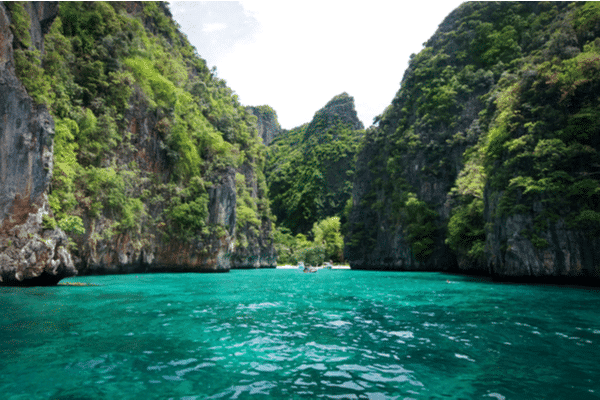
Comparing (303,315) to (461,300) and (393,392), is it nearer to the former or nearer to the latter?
(393,392)

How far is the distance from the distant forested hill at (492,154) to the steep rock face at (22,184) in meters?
29.7

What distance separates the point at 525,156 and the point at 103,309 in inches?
1087

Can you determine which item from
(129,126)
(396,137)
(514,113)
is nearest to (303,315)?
(514,113)

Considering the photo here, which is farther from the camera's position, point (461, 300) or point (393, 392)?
point (461, 300)

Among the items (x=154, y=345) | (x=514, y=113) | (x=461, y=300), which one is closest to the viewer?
(x=154, y=345)

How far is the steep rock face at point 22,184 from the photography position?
1659 centimetres

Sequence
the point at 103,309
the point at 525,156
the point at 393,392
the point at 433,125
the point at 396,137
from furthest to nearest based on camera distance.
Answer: the point at 396,137 → the point at 433,125 → the point at 525,156 → the point at 103,309 → the point at 393,392

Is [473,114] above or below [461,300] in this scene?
above

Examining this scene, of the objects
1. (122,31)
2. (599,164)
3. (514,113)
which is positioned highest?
(122,31)

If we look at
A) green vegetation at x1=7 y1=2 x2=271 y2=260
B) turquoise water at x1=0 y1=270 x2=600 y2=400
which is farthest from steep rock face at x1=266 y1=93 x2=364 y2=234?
turquoise water at x1=0 y1=270 x2=600 y2=400

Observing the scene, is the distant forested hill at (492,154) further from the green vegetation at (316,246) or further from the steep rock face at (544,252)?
the green vegetation at (316,246)

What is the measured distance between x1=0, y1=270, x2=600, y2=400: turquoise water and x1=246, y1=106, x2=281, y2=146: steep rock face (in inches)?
4874

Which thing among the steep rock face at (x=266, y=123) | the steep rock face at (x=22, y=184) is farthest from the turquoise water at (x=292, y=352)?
the steep rock face at (x=266, y=123)

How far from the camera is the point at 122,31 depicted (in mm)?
31703
